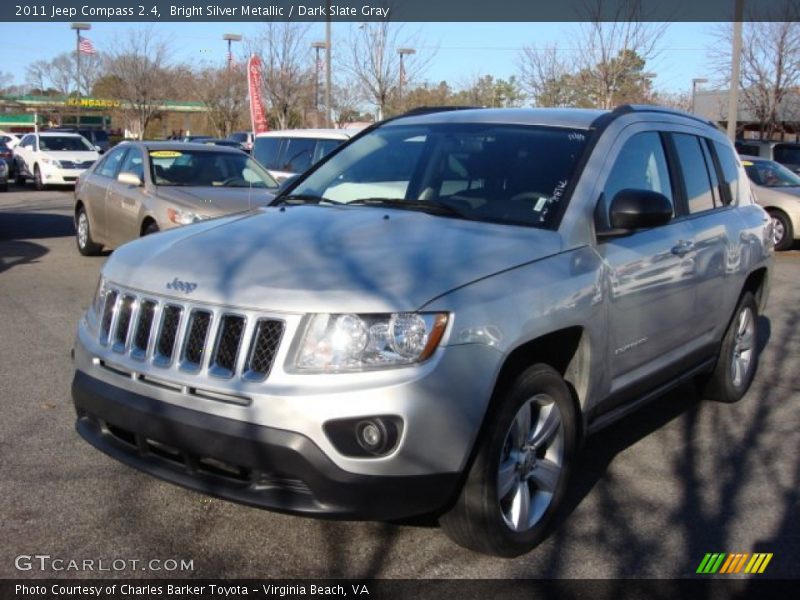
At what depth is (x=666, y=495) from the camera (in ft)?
13.9

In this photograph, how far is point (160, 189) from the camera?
9.58m

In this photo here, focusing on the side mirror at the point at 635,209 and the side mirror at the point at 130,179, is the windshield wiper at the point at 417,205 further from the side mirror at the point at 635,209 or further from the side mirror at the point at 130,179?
the side mirror at the point at 130,179

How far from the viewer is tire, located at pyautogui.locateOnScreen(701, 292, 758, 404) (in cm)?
559

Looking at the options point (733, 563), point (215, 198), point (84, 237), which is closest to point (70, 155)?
point (84, 237)

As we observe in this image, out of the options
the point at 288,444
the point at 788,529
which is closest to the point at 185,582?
the point at 288,444

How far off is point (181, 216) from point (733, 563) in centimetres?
682

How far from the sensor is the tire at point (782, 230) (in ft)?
48.8

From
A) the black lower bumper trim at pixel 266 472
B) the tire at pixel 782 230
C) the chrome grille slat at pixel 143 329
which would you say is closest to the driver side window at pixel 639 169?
the black lower bumper trim at pixel 266 472

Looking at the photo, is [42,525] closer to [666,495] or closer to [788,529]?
[666,495]

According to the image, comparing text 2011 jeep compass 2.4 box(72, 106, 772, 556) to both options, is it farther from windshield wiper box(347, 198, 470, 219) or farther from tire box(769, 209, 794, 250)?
tire box(769, 209, 794, 250)

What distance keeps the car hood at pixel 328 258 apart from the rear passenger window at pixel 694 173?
1679 millimetres

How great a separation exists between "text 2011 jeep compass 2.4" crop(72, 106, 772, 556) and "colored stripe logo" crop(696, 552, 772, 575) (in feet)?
2.20

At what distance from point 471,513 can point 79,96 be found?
53.9 meters

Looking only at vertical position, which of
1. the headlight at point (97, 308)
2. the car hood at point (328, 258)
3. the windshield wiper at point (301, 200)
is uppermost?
the windshield wiper at point (301, 200)
